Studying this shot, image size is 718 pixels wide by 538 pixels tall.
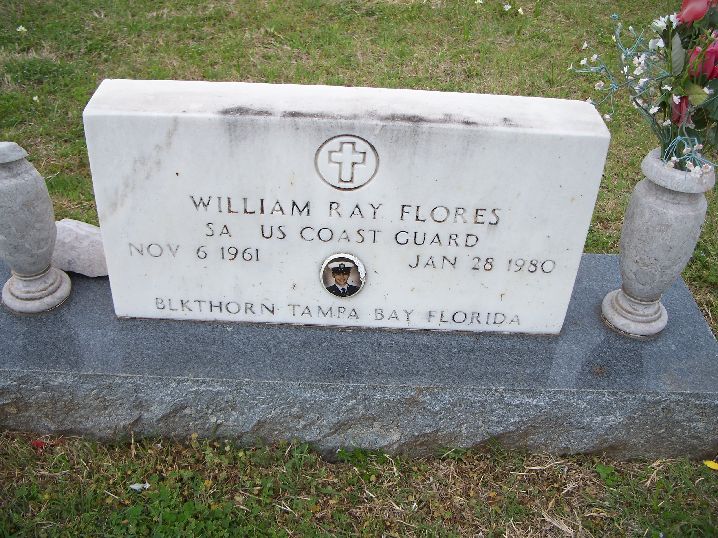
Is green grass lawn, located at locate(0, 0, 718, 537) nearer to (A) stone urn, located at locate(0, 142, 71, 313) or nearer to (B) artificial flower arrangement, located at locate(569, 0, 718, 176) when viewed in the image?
(A) stone urn, located at locate(0, 142, 71, 313)

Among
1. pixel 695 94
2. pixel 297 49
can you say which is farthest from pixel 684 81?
pixel 297 49

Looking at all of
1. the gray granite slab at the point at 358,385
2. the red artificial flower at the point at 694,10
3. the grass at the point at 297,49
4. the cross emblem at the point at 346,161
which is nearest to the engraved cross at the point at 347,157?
the cross emblem at the point at 346,161

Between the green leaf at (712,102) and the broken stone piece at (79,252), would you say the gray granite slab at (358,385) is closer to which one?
the broken stone piece at (79,252)

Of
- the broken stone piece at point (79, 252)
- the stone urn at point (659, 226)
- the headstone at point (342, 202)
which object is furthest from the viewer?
the broken stone piece at point (79, 252)

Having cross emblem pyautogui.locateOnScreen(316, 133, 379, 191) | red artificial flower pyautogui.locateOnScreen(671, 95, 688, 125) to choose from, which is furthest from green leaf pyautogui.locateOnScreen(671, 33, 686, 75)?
cross emblem pyautogui.locateOnScreen(316, 133, 379, 191)

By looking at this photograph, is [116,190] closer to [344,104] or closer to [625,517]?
[344,104]

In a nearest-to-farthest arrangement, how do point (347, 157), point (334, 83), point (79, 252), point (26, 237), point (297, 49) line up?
point (347, 157), point (26, 237), point (79, 252), point (334, 83), point (297, 49)

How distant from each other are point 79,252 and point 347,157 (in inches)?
56.3

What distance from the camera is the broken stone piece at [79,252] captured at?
3.25 meters

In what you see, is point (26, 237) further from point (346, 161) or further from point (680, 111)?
point (680, 111)

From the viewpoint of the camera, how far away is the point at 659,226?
2748mm

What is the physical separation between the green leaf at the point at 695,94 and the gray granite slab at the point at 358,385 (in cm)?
108

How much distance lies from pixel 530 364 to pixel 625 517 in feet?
2.29

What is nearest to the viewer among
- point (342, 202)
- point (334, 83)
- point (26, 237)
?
point (342, 202)
